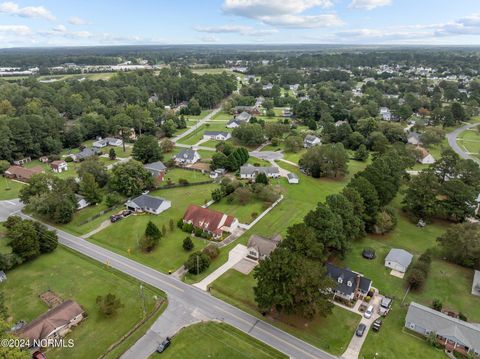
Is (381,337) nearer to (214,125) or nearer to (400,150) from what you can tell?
(400,150)

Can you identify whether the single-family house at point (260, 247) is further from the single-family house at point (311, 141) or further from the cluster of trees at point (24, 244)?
the single-family house at point (311, 141)

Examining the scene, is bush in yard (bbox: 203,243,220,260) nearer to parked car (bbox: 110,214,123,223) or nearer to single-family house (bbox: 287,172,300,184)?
parked car (bbox: 110,214,123,223)

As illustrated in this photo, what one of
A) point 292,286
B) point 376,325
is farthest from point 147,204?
point 376,325

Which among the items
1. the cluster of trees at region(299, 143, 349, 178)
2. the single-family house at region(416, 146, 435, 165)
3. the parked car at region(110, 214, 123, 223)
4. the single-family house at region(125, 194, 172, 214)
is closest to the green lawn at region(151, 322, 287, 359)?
the single-family house at region(125, 194, 172, 214)

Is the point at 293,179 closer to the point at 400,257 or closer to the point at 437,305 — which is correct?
the point at 400,257

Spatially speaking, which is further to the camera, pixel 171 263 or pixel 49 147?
pixel 49 147

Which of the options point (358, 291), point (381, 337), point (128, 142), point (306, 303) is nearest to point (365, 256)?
point (358, 291)
